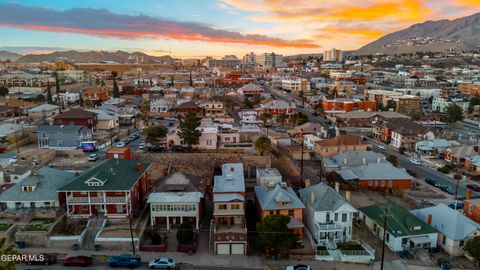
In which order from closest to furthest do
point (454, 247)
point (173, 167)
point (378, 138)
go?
point (454, 247)
point (173, 167)
point (378, 138)

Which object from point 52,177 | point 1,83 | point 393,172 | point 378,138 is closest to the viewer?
point 52,177

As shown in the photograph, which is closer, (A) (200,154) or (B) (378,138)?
(A) (200,154)

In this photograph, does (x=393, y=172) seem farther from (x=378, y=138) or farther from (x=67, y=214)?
(x=67, y=214)

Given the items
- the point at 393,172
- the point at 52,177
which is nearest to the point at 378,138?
the point at 393,172

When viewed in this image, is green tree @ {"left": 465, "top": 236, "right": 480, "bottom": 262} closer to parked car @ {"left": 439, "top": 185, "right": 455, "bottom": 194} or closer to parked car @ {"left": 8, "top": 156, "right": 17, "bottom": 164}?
parked car @ {"left": 439, "top": 185, "right": 455, "bottom": 194}

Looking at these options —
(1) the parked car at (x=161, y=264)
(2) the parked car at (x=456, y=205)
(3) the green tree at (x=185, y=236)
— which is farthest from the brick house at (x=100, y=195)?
(2) the parked car at (x=456, y=205)

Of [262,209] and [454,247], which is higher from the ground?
[262,209]

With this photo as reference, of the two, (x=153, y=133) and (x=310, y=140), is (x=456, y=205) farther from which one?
(x=153, y=133)

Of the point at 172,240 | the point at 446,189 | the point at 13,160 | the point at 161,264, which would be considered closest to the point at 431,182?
the point at 446,189
